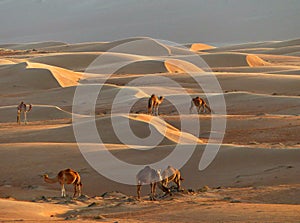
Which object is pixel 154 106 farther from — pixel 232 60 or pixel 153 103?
pixel 232 60

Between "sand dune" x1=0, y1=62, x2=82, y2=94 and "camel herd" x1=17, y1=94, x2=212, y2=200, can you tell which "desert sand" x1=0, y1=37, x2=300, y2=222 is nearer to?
"camel herd" x1=17, y1=94, x2=212, y2=200

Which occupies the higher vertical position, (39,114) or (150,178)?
(39,114)

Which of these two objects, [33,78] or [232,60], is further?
[232,60]

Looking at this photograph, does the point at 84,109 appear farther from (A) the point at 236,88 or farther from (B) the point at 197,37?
(B) the point at 197,37

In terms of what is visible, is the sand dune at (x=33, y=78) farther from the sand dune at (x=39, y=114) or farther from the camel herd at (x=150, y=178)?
the camel herd at (x=150, y=178)

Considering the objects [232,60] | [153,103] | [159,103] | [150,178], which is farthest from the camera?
[232,60]

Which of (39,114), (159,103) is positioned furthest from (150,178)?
(39,114)

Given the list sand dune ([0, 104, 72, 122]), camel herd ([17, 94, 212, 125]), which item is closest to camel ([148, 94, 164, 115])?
camel herd ([17, 94, 212, 125])

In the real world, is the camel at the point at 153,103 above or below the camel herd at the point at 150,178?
above

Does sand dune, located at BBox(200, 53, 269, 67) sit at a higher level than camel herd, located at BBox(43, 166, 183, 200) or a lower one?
higher

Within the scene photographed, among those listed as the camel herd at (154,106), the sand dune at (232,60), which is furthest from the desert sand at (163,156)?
the sand dune at (232,60)

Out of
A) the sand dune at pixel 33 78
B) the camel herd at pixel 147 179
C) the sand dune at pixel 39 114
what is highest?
the sand dune at pixel 33 78

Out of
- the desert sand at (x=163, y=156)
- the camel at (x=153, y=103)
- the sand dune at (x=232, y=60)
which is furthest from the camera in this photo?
the sand dune at (x=232, y=60)

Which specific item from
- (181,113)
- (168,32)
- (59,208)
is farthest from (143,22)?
(59,208)
